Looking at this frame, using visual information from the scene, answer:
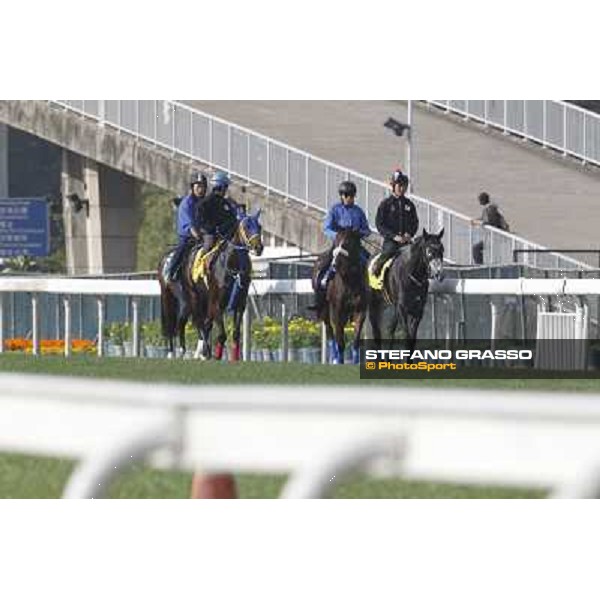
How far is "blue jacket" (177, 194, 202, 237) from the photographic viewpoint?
94.8ft

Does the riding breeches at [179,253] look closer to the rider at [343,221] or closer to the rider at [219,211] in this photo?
the rider at [219,211]

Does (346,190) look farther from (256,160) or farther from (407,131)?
(256,160)

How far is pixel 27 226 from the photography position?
40.6m

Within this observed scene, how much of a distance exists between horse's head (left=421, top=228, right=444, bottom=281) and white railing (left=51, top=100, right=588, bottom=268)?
2412 mm

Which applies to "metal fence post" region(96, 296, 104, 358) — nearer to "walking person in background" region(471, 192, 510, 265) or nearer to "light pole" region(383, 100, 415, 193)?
"light pole" region(383, 100, 415, 193)

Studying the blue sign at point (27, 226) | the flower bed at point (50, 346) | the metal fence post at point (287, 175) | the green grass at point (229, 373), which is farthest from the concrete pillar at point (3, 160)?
the green grass at point (229, 373)

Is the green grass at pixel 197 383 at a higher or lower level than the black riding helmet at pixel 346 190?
lower

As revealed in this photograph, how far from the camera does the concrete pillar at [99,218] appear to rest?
43.2m

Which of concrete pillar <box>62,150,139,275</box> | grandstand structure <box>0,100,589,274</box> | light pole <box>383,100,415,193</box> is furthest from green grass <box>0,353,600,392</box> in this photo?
concrete pillar <box>62,150,139,275</box>

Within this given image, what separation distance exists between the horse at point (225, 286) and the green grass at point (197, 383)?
251cm

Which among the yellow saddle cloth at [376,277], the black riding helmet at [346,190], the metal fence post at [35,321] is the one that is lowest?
the metal fence post at [35,321]

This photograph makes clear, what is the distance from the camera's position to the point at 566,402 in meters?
9.55

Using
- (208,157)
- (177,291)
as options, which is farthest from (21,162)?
(177,291)
